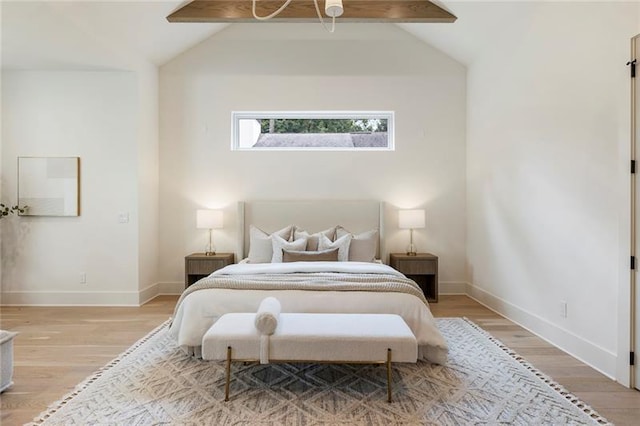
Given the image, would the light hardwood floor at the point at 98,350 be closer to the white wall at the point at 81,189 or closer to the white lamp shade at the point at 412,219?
the white wall at the point at 81,189

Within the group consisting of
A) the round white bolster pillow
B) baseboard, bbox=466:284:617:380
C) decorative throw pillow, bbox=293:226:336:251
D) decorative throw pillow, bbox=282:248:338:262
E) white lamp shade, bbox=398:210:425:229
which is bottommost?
baseboard, bbox=466:284:617:380

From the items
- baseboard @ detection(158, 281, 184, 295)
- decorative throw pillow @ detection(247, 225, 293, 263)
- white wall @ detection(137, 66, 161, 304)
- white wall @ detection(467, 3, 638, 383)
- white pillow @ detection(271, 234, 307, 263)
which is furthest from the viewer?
baseboard @ detection(158, 281, 184, 295)

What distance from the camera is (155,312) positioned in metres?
4.16

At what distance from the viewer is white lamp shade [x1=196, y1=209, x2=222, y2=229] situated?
4641 mm

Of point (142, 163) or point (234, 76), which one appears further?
point (234, 76)

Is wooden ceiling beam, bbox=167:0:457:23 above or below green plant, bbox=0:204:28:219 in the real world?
above

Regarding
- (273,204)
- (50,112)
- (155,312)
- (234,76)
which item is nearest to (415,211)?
(273,204)

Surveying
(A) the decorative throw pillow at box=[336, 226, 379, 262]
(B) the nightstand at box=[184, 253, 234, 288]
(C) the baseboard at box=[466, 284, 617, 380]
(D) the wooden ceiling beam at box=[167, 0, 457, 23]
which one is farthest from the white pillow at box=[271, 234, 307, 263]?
(D) the wooden ceiling beam at box=[167, 0, 457, 23]

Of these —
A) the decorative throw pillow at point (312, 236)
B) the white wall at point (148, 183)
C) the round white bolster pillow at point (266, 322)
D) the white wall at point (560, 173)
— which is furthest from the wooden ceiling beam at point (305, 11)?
the round white bolster pillow at point (266, 322)

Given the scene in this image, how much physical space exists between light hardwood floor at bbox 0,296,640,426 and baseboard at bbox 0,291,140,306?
13cm

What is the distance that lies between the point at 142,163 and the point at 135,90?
88cm

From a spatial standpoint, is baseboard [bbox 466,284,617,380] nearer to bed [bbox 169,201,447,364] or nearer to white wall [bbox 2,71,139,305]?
bed [bbox 169,201,447,364]

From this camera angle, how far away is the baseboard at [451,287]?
5012mm

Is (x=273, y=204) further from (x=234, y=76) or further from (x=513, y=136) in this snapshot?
(x=513, y=136)
